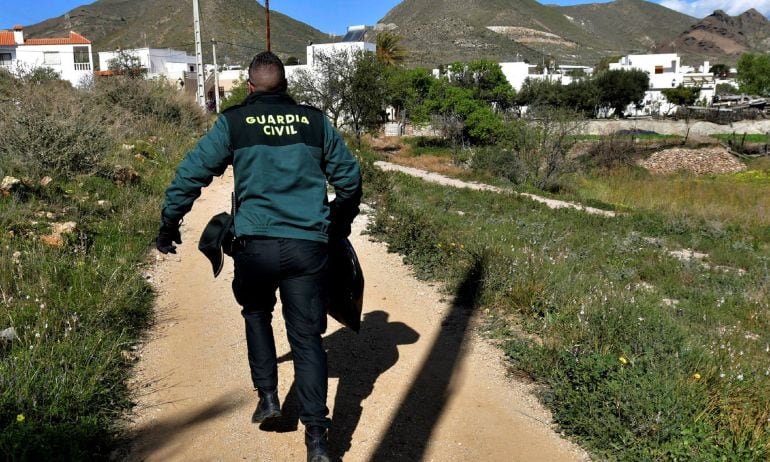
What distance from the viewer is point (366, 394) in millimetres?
3867

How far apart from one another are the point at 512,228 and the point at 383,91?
24305mm

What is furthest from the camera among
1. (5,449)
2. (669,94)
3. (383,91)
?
(669,94)

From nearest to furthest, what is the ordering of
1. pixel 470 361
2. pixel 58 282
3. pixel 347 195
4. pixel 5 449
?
pixel 5 449 → pixel 347 195 → pixel 470 361 → pixel 58 282

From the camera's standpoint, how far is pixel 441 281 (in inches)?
244

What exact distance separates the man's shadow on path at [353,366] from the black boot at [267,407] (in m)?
0.12

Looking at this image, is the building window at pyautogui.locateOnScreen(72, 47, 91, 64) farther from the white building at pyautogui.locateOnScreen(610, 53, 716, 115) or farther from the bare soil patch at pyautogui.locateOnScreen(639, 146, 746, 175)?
the white building at pyautogui.locateOnScreen(610, 53, 716, 115)

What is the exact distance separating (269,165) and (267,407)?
4.31 ft

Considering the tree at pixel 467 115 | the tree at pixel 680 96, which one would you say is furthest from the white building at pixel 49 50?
the tree at pixel 680 96

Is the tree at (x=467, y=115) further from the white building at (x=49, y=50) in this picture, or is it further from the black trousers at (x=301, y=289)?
the white building at (x=49, y=50)

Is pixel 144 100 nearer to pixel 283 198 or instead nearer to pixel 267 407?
pixel 267 407

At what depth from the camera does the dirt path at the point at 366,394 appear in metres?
3.26

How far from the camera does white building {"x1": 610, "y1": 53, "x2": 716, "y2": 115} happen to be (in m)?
76.8

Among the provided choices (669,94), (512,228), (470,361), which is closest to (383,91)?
(512,228)

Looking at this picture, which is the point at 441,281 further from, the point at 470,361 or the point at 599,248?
the point at 599,248
